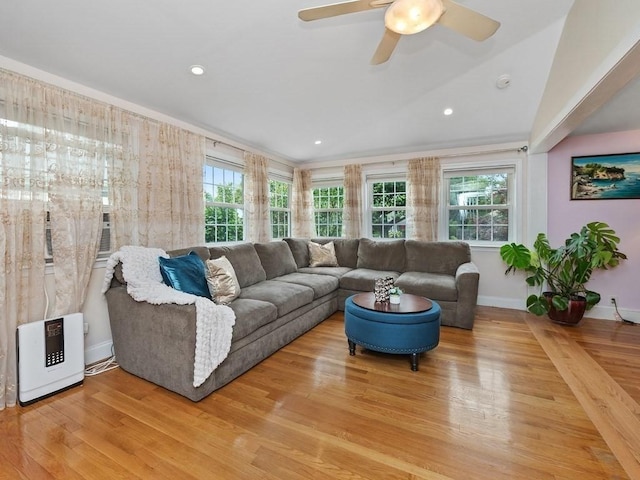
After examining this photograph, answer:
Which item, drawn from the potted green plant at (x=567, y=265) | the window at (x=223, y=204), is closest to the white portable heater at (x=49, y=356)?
the window at (x=223, y=204)

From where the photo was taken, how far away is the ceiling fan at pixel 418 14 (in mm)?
1406

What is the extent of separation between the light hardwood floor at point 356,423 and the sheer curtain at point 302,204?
118 inches

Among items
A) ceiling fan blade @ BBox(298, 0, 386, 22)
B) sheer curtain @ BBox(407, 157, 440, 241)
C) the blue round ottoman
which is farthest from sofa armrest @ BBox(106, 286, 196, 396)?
sheer curtain @ BBox(407, 157, 440, 241)

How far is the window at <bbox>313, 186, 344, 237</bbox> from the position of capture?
17.3ft

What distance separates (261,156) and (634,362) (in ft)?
15.0

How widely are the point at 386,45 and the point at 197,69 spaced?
162 centimetres

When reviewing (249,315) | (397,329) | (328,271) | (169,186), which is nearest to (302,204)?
(328,271)

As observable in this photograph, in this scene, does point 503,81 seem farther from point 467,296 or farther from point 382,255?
point 382,255

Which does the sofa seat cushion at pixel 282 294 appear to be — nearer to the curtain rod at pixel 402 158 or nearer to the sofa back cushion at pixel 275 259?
the sofa back cushion at pixel 275 259

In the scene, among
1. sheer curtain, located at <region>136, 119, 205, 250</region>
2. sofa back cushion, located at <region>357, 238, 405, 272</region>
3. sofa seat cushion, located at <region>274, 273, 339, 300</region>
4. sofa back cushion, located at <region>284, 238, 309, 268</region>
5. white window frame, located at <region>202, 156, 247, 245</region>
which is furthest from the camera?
sofa back cushion, located at <region>284, 238, 309, 268</region>

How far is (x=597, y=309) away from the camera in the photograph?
11.9 ft

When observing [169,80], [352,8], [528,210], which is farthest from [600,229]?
[169,80]

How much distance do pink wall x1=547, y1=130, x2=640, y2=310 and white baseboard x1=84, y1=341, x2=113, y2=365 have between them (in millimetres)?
5115

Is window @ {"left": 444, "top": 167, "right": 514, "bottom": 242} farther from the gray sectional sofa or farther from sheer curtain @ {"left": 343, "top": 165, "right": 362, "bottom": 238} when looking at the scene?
sheer curtain @ {"left": 343, "top": 165, "right": 362, "bottom": 238}
